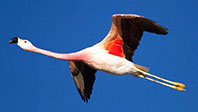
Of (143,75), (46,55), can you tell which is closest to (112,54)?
(143,75)

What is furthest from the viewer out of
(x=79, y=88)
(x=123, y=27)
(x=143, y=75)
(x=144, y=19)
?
(x=79, y=88)

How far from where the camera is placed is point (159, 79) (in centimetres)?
1166

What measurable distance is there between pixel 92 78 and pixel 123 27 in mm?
2682

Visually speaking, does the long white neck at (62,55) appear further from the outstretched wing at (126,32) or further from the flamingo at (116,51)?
the outstretched wing at (126,32)

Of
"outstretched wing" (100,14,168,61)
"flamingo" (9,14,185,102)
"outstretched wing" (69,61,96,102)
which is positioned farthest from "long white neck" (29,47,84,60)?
"outstretched wing" (69,61,96,102)

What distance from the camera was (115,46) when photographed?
11547 millimetres

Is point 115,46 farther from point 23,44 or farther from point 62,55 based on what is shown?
point 23,44

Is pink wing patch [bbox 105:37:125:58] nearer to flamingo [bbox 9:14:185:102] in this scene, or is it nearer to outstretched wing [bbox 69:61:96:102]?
flamingo [bbox 9:14:185:102]

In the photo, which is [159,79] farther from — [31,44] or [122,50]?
[31,44]

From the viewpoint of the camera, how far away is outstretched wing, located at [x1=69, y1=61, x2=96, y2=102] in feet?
42.2

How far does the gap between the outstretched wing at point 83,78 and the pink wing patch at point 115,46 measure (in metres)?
1.76

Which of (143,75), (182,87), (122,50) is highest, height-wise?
(122,50)

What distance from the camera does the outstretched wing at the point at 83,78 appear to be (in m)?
12.9

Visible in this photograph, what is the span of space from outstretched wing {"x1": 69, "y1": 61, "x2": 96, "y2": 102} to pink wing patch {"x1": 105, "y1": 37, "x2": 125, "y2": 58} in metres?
1.76
